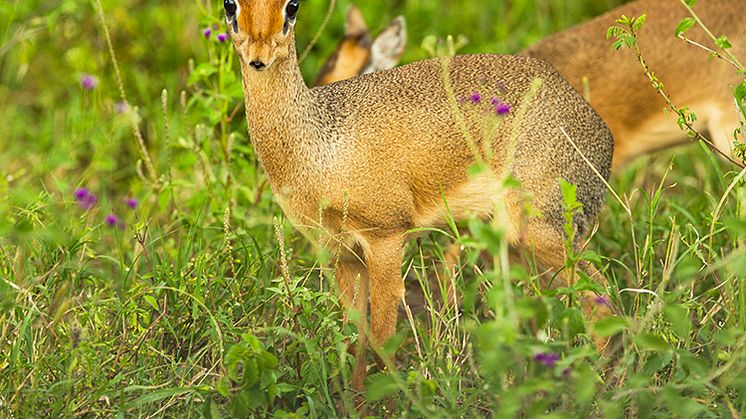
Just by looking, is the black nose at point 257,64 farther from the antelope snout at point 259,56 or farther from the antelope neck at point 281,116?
the antelope neck at point 281,116

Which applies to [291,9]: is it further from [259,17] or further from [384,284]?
[384,284]

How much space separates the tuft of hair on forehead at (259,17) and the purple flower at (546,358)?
114 cm

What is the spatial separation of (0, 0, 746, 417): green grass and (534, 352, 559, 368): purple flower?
2cm

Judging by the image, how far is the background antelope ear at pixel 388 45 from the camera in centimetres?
533

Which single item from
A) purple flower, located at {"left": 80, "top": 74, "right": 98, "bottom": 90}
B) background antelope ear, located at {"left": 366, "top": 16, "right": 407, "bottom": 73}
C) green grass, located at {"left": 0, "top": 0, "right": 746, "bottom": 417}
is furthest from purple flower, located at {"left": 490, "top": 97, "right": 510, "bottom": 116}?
purple flower, located at {"left": 80, "top": 74, "right": 98, "bottom": 90}

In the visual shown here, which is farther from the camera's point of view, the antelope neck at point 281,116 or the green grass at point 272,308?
the antelope neck at point 281,116

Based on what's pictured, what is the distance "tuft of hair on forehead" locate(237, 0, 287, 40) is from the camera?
320cm

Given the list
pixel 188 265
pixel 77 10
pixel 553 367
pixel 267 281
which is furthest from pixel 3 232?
pixel 77 10

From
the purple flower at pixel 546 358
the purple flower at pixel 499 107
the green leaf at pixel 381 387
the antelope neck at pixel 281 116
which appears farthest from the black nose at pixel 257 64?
the purple flower at pixel 546 358

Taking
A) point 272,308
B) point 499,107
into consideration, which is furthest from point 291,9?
point 272,308

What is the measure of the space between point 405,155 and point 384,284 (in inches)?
16.1

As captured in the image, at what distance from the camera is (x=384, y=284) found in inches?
A: 147

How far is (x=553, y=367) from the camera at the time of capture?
2857mm

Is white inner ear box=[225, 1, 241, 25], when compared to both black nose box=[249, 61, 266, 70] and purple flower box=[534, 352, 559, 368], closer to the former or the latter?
black nose box=[249, 61, 266, 70]
